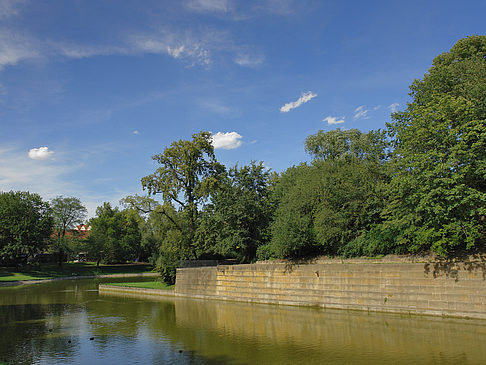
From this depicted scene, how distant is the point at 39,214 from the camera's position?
6031 cm

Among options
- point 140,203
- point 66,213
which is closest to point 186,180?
point 140,203

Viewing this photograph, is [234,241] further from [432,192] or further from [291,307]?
[432,192]

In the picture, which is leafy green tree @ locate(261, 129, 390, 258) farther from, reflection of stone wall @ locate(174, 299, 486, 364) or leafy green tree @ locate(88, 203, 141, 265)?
leafy green tree @ locate(88, 203, 141, 265)

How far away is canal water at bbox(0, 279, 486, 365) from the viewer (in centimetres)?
1307

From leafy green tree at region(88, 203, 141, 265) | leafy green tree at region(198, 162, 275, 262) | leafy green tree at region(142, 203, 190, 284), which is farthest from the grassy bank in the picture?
leafy green tree at region(198, 162, 275, 262)

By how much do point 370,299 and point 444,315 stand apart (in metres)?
3.92

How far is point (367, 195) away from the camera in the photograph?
24234mm

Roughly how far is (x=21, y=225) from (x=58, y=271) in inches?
447

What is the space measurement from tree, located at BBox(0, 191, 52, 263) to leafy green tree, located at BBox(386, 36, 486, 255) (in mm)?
54764

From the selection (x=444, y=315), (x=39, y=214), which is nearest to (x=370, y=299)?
(x=444, y=315)

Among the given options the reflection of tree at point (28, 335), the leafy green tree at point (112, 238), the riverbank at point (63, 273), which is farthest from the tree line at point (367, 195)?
the leafy green tree at point (112, 238)

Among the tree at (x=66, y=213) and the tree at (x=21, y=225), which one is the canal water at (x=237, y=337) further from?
the tree at (x=66, y=213)

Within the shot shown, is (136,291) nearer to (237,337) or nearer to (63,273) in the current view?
(237,337)

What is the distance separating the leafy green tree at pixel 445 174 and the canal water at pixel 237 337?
174 inches
